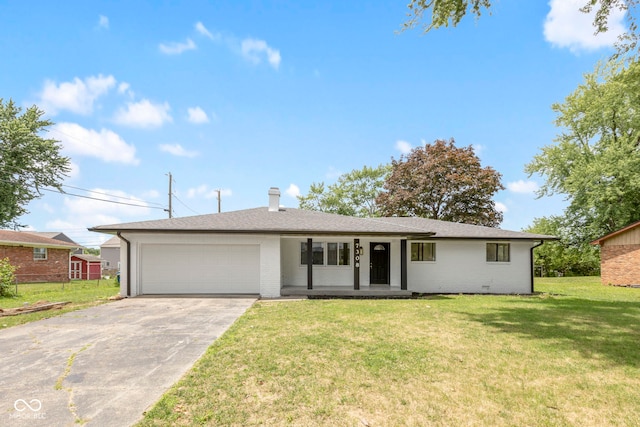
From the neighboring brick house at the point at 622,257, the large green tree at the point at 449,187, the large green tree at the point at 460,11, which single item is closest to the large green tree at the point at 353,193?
the large green tree at the point at 449,187

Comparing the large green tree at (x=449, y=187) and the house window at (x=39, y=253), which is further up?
the large green tree at (x=449, y=187)

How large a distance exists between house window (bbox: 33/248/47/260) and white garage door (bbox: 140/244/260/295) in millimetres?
19484

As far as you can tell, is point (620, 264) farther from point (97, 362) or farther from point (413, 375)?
point (97, 362)

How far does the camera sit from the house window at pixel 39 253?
26.5 metres

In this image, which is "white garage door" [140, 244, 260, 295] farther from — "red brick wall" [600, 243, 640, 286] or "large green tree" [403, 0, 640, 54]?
"red brick wall" [600, 243, 640, 286]

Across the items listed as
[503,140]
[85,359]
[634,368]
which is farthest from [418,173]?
[85,359]

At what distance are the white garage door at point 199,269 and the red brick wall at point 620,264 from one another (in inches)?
806

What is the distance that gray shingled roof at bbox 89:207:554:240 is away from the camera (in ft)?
42.4

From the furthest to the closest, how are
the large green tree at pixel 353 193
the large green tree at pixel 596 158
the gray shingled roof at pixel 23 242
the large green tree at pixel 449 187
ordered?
the large green tree at pixel 353 193 < the large green tree at pixel 449 187 < the large green tree at pixel 596 158 < the gray shingled roof at pixel 23 242

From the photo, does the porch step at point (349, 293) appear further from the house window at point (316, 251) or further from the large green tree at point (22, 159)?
the large green tree at point (22, 159)

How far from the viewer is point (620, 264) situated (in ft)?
66.0

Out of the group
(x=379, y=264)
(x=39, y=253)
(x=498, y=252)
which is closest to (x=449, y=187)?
(x=498, y=252)

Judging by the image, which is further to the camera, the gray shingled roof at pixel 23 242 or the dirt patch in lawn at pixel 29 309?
the gray shingled roof at pixel 23 242

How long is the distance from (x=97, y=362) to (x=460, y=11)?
11004mm
